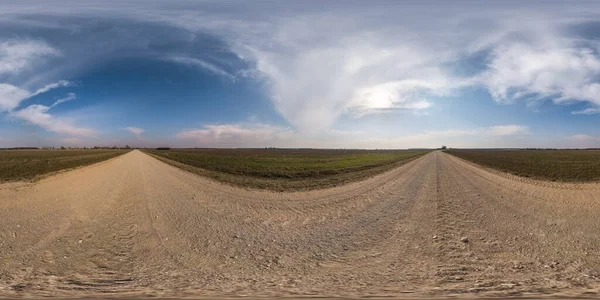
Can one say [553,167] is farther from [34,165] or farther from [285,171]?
[34,165]

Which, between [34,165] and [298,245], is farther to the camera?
[34,165]

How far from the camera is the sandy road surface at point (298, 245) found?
229 inches

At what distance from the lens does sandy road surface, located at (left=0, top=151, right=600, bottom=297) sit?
583cm

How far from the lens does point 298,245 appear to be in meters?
8.26

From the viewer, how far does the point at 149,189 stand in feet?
57.6

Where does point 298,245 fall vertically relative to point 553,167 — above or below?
below

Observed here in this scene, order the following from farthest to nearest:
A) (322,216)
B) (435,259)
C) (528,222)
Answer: (322,216), (528,222), (435,259)

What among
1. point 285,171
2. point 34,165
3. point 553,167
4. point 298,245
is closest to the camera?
point 298,245

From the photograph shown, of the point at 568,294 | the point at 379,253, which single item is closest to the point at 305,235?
the point at 379,253

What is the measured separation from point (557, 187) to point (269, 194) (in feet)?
49.2

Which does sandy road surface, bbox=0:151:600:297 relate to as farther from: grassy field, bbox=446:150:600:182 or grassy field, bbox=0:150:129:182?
grassy field, bbox=0:150:129:182

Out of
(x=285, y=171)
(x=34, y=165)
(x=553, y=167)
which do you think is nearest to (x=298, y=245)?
(x=285, y=171)

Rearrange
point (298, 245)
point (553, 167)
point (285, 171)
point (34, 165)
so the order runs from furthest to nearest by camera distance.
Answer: point (34, 165)
point (553, 167)
point (285, 171)
point (298, 245)

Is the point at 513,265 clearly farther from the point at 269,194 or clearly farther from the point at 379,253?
the point at 269,194
